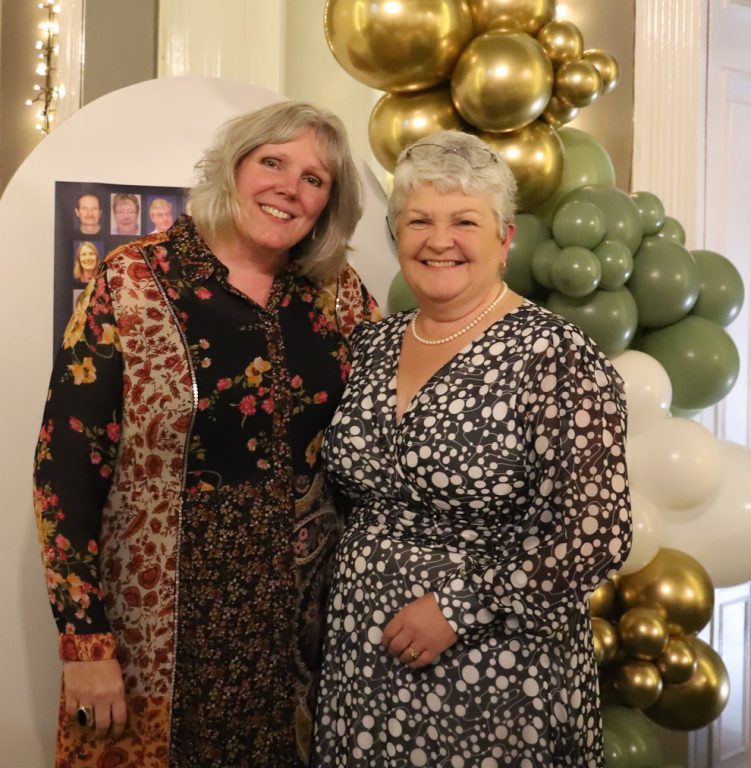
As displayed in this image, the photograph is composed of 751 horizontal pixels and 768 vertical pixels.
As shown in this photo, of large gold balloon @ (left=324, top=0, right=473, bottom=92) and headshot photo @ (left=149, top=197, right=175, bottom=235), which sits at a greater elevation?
large gold balloon @ (left=324, top=0, right=473, bottom=92)

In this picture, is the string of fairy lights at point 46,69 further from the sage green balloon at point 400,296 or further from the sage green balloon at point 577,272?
the sage green balloon at point 577,272

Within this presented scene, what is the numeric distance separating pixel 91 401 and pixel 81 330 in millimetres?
127

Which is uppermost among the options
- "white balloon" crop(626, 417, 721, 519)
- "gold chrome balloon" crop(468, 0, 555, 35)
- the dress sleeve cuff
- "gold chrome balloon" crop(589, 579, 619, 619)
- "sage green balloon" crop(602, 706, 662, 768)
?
"gold chrome balloon" crop(468, 0, 555, 35)

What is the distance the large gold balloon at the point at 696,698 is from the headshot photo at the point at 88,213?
5.56ft

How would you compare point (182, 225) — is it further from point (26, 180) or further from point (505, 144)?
point (505, 144)

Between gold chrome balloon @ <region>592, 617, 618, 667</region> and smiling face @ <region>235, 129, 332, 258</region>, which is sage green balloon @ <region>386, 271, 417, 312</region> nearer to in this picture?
smiling face @ <region>235, 129, 332, 258</region>

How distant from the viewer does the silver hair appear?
1.50 metres

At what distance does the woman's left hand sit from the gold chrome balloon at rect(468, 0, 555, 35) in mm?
1337

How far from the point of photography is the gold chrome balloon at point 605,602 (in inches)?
77.9

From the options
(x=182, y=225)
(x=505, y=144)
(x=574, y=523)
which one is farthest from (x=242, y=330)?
(x=505, y=144)

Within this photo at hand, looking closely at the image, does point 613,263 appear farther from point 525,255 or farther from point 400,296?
point 400,296

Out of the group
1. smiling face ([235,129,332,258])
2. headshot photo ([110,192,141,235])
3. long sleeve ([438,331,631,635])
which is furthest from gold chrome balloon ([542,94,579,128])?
headshot photo ([110,192,141,235])

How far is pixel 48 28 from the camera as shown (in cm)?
317

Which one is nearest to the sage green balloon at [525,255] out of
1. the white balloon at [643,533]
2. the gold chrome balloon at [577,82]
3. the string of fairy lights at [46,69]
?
the gold chrome balloon at [577,82]
